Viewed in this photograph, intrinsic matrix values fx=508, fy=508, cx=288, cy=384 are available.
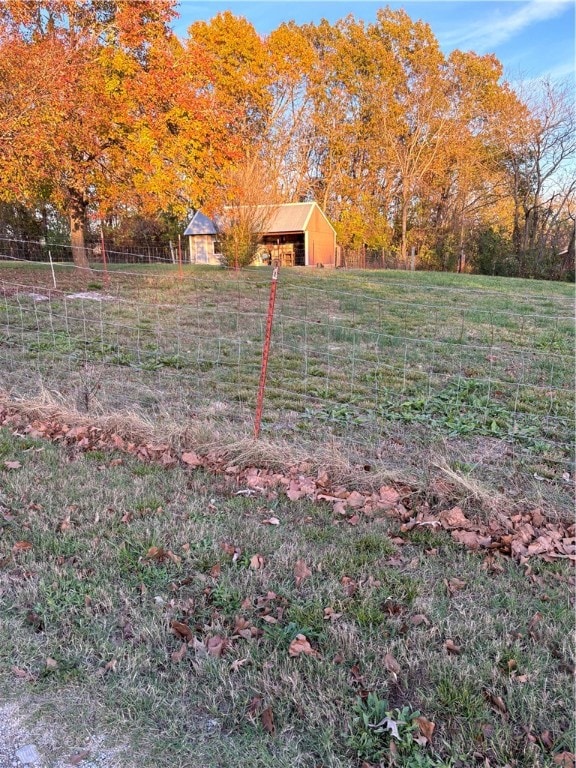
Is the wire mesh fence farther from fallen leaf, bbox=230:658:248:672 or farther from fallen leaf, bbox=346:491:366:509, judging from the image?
fallen leaf, bbox=230:658:248:672

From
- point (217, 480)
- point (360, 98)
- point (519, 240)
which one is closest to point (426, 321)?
point (217, 480)

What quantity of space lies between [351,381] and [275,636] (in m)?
3.41

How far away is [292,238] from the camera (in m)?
26.5

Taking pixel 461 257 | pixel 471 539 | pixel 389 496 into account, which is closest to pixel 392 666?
pixel 471 539

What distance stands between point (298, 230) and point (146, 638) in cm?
2414

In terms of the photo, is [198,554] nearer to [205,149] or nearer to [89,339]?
[89,339]

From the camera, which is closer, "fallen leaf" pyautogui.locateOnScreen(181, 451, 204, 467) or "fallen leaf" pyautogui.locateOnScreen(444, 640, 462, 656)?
"fallen leaf" pyautogui.locateOnScreen(444, 640, 462, 656)

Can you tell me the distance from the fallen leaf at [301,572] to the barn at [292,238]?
23192 millimetres

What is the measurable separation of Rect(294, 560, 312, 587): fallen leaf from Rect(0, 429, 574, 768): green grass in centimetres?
2

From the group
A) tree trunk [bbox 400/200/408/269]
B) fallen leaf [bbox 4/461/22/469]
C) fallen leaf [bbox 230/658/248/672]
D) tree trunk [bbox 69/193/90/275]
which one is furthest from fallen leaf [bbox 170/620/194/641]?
tree trunk [bbox 400/200/408/269]

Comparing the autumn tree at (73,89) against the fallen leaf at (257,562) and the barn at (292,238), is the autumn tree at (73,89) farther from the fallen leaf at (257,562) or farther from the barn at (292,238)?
the barn at (292,238)

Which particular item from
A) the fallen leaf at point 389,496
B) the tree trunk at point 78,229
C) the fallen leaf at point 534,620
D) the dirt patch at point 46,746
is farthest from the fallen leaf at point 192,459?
the tree trunk at point 78,229

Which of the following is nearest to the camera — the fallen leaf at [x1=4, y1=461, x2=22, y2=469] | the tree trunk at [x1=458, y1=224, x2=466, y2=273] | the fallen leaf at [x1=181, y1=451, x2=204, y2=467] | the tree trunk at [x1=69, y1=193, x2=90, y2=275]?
the fallen leaf at [x1=4, y1=461, x2=22, y2=469]

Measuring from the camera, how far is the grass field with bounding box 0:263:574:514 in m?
3.47
